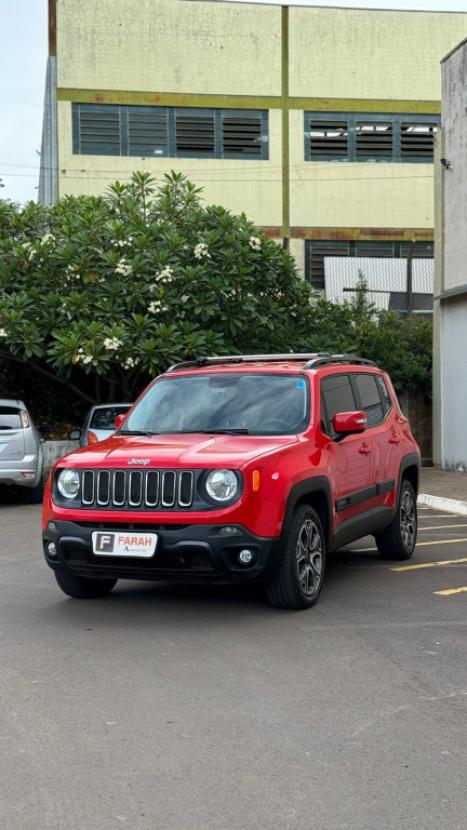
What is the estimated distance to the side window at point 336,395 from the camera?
8414mm

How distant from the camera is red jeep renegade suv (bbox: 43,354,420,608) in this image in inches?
273

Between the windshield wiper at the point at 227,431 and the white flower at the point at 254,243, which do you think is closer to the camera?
the windshield wiper at the point at 227,431

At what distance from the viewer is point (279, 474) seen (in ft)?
23.4

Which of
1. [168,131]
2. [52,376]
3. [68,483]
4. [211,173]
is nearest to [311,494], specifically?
[68,483]

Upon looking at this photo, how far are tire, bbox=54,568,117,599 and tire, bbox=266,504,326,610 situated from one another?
4.68ft

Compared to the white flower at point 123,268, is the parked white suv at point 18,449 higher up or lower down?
lower down

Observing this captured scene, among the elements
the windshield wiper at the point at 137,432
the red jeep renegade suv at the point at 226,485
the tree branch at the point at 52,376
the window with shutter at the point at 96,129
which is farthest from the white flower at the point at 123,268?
the window with shutter at the point at 96,129

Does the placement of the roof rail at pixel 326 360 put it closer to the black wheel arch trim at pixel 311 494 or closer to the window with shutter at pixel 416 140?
the black wheel arch trim at pixel 311 494

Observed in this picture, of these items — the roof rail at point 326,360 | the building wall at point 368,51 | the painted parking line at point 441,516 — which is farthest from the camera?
the building wall at point 368,51

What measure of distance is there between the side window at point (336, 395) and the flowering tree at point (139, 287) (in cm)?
964

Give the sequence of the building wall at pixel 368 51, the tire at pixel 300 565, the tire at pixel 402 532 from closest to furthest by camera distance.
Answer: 1. the tire at pixel 300 565
2. the tire at pixel 402 532
3. the building wall at pixel 368 51

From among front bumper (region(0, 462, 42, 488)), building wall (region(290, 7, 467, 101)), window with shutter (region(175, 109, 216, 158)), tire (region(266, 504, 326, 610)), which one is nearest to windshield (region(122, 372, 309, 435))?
tire (region(266, 504, 326, 610))

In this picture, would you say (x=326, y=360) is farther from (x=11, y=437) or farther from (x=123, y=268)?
(x=123, y=268)

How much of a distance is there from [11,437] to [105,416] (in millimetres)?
2139
